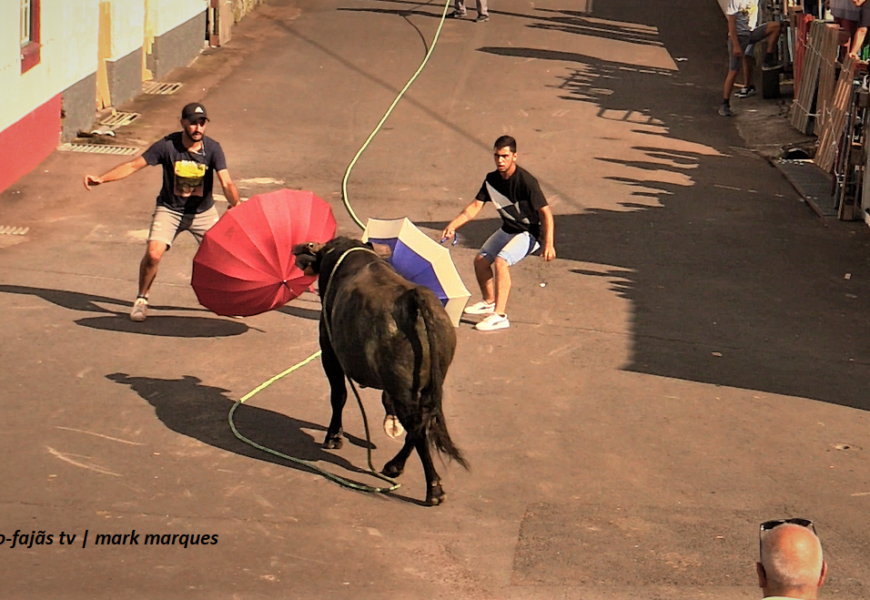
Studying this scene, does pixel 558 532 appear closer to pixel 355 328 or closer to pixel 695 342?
pixel 355 328

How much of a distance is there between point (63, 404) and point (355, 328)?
8.49 ft

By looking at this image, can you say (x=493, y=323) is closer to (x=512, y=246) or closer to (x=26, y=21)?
(x=512, y=246)

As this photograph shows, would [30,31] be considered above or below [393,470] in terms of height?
above

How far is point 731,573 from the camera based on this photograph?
291 inches

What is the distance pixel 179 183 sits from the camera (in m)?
11.2

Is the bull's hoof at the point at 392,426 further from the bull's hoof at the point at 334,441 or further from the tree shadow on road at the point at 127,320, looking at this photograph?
the tree shadow on road at the point at 127,320

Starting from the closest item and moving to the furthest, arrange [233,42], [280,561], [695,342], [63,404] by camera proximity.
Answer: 1. [280,561]
2. [63,404]
3. [695,342]
4. [233,42]

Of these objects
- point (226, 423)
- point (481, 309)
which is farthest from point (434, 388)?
point (481, 309)

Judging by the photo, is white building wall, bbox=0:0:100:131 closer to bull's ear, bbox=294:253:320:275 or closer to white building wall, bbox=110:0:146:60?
white building wall, bbox=110:0:146:60

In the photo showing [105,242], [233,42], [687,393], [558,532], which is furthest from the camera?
[233,42]

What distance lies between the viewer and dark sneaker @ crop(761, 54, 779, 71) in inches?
828

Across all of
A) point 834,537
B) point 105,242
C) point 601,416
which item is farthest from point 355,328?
point 105,242

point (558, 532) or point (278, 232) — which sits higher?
point (278, 232)

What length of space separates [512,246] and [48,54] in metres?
7.54
